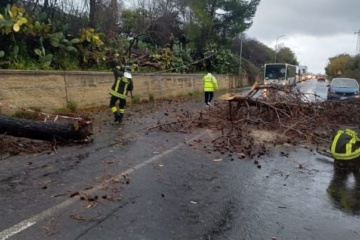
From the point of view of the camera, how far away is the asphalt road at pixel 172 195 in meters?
3.87

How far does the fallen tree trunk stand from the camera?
7258 mm

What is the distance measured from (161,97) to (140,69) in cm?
200

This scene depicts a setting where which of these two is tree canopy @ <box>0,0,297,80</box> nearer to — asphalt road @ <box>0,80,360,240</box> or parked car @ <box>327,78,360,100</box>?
asphalt road @ <box>0,80,360,240</box>

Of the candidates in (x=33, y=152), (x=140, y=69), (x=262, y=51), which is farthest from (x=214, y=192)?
(x=262, y=51)

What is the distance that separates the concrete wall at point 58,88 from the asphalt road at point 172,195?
14.1ft

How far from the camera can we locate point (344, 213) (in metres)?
4.61

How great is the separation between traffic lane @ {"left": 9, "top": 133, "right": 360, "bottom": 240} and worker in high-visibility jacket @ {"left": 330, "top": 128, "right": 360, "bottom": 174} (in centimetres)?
31

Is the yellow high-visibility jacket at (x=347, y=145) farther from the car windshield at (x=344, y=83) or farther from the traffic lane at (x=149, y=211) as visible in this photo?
the car windshield at (x=344, y=83)

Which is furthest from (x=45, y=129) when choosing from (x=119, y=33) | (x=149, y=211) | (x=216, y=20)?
(x=216, y=20)

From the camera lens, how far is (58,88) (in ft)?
40.4

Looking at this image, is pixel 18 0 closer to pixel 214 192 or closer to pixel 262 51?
pixel 214 192

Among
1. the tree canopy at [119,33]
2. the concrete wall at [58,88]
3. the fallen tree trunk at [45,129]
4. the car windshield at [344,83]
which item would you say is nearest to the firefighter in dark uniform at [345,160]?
the fallen tree trunk at [45,129]

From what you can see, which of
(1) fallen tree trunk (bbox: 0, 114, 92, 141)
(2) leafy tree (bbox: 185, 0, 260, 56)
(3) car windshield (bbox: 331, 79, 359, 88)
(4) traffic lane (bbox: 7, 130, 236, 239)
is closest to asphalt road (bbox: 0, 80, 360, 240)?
(4) traffic lane (bbox: 7, 130, 236, 239)

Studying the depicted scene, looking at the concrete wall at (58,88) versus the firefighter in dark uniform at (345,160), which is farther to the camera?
the concrete wall at (58,88)
